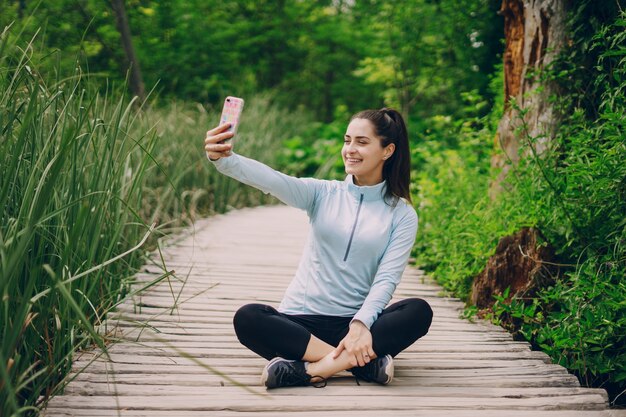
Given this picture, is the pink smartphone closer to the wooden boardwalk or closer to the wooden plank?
the wooden boardwalk

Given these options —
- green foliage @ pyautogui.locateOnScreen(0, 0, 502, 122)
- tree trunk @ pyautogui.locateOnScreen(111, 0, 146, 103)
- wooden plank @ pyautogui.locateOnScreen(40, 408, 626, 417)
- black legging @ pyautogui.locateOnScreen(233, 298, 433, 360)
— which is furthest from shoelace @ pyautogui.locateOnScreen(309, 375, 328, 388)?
tree trunk @ pyautogui.locateOnScreen(111, 0, 146, 103)

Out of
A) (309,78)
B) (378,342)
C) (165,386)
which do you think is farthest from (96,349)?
(309,78)

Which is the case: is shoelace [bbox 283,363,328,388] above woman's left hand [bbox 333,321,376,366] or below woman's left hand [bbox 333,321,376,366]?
below

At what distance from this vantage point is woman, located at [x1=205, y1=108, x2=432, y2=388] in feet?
8.56

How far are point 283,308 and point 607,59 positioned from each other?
2.38 meters

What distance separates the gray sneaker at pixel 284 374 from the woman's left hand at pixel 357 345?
0.15 metres

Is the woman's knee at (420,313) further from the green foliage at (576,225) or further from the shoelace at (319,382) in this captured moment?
the green foliage at (576,225)

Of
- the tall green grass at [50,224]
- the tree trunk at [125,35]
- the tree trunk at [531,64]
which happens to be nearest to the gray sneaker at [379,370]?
the tall green grass at [50,224]

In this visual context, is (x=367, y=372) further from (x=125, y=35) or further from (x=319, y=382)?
(x=125, y=35)

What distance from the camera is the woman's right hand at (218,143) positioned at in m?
2.52

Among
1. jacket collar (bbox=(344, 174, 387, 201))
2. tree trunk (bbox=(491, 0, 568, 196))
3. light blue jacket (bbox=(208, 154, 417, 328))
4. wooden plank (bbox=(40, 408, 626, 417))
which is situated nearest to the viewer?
wooden plank (bbox=(40, 408, 626, 417))

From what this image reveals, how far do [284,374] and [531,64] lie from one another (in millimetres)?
2662

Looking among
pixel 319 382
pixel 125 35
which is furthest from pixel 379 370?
pixel 125 35

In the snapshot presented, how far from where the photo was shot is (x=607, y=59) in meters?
3.76
